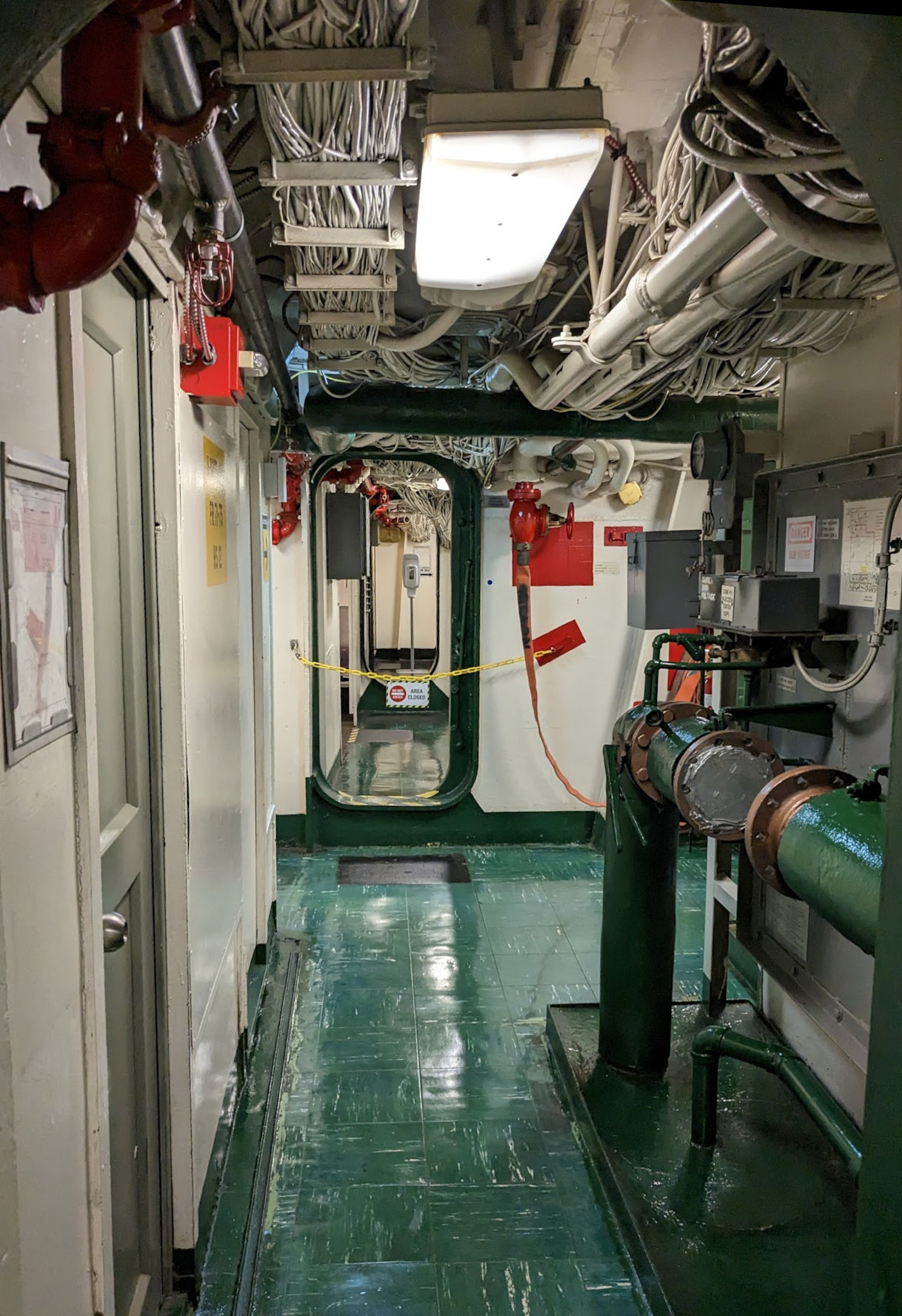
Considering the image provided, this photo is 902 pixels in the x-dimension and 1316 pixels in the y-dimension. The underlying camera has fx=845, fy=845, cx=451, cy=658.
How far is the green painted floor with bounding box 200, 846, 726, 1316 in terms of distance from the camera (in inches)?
79.4

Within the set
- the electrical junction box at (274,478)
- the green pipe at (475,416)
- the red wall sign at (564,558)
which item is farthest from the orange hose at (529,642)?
the electrical junction box at (274,478)

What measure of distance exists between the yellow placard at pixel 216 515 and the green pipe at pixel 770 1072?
1.86 m

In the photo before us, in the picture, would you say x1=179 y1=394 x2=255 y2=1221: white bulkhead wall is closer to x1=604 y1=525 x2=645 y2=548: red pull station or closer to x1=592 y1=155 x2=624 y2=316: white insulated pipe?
x1=592 y1=155 x2=624 y2=316: white insulated pipe

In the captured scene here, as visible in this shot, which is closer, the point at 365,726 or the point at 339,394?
the point at 339,394

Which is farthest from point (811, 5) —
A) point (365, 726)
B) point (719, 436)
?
point (365, 726)

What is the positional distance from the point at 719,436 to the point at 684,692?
10.0 ft

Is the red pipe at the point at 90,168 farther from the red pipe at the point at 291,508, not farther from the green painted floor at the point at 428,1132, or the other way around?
the red pipe at the point at 291,508

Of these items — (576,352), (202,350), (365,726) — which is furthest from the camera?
(365,726)

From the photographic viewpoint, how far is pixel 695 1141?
2.41 meters

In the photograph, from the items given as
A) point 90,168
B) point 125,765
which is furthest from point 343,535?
point 90,168

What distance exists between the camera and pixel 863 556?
2.24 meters

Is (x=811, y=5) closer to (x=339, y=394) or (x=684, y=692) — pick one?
(x=339, y=394)

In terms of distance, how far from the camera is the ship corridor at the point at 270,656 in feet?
3.17

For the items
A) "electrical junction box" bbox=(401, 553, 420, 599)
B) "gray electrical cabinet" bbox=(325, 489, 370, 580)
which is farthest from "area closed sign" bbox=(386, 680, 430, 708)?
"electrical junction box" bbox=(401, 553, 420, 599)
